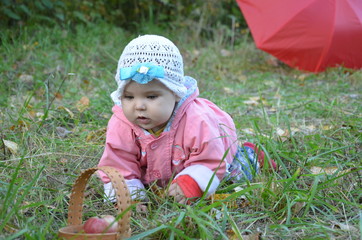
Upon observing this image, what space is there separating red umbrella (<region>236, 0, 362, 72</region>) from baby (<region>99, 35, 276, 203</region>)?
8.76 ft

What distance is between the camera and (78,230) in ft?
5.47

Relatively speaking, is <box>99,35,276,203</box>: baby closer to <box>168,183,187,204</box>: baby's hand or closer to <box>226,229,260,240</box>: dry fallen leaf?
<box>168,183,187,204</box>: baby's hand

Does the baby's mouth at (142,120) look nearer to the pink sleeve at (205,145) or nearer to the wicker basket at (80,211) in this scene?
the pink sleeve at (205,145)

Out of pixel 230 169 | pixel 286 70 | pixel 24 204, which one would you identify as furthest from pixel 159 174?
pixel 286 70

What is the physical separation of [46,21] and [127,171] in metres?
3.83

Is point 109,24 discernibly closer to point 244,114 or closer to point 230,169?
point 244,114

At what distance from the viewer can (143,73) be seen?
201 centimetres

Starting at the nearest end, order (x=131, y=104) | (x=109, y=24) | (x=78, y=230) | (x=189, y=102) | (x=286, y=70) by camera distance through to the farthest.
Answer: (x=78, y=230), (x=131, y=104), (x=189, y=102), (x=286, y=70), (x=109, y=24)

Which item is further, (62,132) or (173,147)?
A: (62,132)

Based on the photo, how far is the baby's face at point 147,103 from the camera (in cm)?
210

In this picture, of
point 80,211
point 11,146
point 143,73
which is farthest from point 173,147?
point 11,146

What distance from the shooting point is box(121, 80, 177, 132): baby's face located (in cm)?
210

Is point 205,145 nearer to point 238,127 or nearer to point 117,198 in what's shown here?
point 117,198

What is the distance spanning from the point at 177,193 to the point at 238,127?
108 cm
